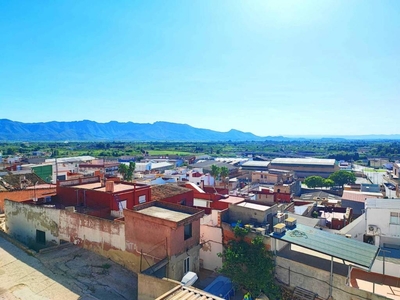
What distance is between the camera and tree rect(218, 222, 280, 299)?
1778 cm

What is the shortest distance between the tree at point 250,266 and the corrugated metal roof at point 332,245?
1.46 metres

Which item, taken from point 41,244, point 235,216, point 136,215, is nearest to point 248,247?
point 235,216

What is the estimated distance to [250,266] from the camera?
18156mm

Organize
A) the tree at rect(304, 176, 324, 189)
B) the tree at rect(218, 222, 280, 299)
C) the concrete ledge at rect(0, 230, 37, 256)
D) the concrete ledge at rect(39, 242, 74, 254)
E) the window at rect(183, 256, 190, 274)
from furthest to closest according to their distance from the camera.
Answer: the tree at rect(304, 176, 324, 189)
the concrete ledge at rect(39, 242, 74, 254)
the concrete ledge at rect(0, 230, 37, 256)
the window at rect(183, 256, 190, 274)
the tree at rect(218, 222, 280, 299)

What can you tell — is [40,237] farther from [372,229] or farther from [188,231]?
[372,229]

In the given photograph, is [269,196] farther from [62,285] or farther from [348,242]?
[62,285]

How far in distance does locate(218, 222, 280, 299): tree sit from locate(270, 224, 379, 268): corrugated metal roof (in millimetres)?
1456

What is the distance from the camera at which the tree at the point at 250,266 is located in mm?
17781

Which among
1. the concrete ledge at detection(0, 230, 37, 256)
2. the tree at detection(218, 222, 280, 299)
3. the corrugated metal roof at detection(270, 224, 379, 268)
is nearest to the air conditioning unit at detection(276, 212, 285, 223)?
the corrugated metal roof at detection(270, 224, 379, 268)

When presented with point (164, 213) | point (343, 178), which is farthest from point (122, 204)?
point (343, 178)

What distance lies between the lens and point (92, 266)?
19.0 meters

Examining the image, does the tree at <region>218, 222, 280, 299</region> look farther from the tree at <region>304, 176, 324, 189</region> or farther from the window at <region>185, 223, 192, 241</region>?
the tree at <region>304, 176, 324, 189</region>

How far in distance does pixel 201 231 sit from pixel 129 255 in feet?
17.7

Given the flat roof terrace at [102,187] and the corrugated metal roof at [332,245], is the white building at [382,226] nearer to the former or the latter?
the corrugated metal roof at [332,245]
